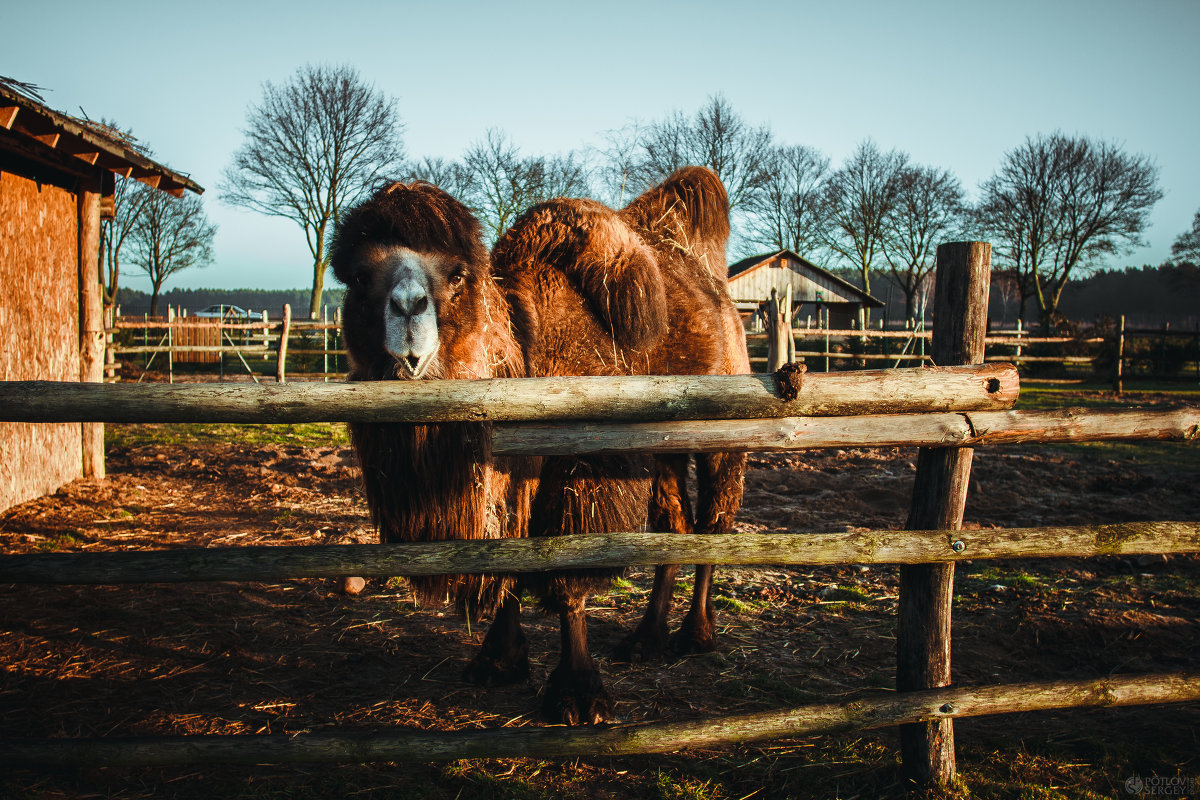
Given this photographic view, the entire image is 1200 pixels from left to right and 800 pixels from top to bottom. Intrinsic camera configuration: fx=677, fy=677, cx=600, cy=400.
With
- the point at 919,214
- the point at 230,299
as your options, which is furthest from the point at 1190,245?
the point at 230,299

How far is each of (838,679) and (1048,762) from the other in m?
1.01

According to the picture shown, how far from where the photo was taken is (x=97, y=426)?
777 cm

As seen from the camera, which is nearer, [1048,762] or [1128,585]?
[1048,762]

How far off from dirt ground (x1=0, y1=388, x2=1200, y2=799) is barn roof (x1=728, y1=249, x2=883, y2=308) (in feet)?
97.1

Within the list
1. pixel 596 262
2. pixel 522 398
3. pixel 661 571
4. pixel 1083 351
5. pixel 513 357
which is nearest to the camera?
pixel 522 398

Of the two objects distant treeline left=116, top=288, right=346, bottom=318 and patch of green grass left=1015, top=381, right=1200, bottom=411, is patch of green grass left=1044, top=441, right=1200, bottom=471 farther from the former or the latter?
distant treeline left=116, top=288, right=346, bottom=318

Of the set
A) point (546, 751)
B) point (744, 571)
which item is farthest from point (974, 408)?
point (744, 571)

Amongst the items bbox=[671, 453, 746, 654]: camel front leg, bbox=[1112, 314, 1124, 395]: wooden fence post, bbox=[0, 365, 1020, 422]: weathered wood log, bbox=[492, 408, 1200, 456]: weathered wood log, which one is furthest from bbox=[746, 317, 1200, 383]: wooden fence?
bbox=[0, 365, 1020, 422]: weathered wood log

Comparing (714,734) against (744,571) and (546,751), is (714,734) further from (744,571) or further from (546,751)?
(744,571)

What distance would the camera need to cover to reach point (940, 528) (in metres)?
2.80

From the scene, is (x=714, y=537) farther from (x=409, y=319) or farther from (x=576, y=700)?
(x=409, y=319)

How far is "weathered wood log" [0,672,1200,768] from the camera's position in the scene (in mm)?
2367

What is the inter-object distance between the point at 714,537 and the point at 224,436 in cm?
1075

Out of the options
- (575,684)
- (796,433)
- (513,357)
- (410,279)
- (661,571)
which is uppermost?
(410,279)
